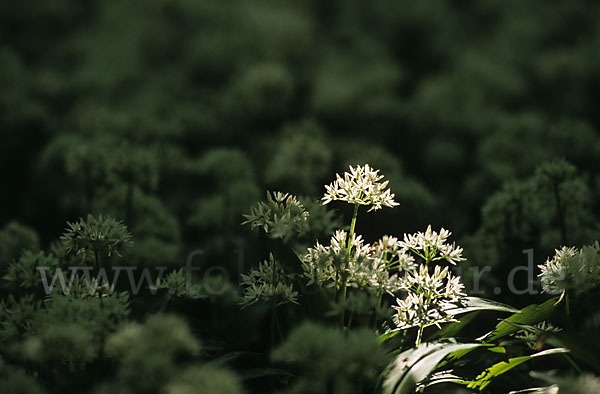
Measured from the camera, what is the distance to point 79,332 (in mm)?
905

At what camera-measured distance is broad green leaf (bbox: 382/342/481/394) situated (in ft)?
3.43

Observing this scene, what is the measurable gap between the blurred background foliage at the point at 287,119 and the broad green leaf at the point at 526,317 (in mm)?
297

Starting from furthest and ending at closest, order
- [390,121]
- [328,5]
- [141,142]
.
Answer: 1. [328,5]
2. [390,121]
3. [141,142]

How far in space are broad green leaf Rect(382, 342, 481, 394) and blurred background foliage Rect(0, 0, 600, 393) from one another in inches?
12.1

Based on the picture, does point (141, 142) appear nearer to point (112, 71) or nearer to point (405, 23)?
point (112, 71)

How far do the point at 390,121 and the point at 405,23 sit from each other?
1092 mm

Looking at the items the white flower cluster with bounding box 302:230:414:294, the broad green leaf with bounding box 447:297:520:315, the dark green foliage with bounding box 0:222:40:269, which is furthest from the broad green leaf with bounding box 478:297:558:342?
the dark green foliage with bounding box 0:222:40:269

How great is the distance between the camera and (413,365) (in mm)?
1077

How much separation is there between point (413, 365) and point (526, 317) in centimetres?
32

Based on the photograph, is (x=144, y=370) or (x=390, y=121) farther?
(x=390, y=121)

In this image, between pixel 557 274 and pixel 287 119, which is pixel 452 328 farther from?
pixel 287 119

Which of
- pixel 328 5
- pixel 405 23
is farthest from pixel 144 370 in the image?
pixel 328 5

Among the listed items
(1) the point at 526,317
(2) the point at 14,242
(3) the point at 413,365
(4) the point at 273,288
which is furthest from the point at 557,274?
(2) the point at 14,242

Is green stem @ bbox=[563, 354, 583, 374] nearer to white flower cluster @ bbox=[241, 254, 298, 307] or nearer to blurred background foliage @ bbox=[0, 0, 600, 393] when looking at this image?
blurred background foliage @ bbox=[0, 0, 600, 393]
